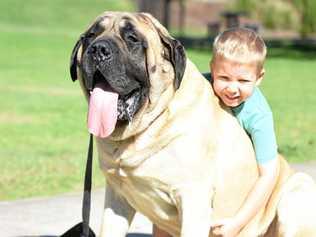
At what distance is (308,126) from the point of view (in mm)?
12922

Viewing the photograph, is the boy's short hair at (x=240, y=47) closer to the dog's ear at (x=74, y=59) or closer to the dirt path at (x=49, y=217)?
the dog's ear at (x=74, y=59)

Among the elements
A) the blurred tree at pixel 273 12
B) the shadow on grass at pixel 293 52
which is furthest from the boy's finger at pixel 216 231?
the blurred tree at pixel 273 12

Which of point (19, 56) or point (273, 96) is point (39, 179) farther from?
point (19, 56)

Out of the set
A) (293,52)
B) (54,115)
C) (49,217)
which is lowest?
(293,52)

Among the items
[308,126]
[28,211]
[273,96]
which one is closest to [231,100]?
[28,211]

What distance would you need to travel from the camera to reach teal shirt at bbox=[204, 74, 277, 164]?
4543mm

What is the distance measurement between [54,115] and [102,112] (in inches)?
380

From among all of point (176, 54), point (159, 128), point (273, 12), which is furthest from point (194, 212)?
point (273, 12)

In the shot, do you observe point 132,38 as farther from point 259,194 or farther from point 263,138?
point 259,194

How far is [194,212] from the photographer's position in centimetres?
421

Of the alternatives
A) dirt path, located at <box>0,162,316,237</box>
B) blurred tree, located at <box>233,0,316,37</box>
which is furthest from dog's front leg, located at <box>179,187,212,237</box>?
blurred tree, located at <box>233,0,316,37</box>

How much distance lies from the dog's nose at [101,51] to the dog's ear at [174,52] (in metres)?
0.32

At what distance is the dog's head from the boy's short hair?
377 mm

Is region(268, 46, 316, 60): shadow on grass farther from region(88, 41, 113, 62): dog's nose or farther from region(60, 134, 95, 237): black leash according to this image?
region(88, 41, 113, 62): dog's nose
